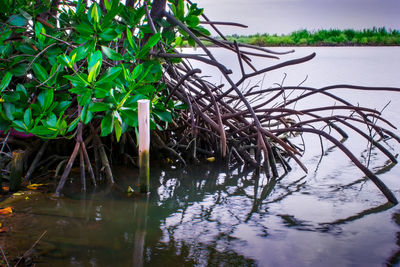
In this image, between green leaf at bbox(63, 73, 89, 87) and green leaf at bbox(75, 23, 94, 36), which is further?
green leaf at bbox(75, 23, 94, 36)

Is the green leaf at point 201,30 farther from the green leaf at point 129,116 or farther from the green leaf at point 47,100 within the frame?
the green leaf at point 47,100

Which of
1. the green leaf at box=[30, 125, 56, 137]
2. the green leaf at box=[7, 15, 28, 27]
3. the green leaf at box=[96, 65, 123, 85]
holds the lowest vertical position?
the green leaf at box=[30, 125, 56, 137]

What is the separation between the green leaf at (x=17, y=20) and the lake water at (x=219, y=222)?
0.97m

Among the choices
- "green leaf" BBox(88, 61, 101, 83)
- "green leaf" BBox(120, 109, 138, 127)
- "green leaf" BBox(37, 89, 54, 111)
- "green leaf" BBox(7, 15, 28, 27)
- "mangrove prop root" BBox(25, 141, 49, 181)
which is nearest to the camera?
"green leaf" BBox(88, 61, 101, 83)

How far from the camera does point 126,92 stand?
7.19 feet

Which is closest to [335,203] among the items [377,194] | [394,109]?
[377,194]

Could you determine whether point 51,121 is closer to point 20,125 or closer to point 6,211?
point 20,125

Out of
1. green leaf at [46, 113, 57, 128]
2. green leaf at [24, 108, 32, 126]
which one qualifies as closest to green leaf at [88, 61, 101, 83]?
green leaf at [46, 113, 57, 128]

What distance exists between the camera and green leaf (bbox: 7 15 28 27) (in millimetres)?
2453

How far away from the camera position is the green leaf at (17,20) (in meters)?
2.45

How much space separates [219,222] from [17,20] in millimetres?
1582

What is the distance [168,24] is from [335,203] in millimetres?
1440

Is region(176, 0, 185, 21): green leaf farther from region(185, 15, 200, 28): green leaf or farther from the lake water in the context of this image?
the lake water

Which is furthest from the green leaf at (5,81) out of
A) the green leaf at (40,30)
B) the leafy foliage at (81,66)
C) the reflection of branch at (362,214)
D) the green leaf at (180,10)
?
the reflection of branch at (362,214)
